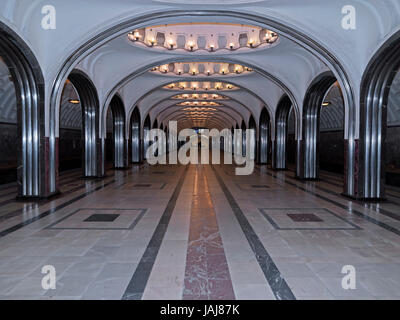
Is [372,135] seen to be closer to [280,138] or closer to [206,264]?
[206,264]

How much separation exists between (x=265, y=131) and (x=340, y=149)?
18.3ft

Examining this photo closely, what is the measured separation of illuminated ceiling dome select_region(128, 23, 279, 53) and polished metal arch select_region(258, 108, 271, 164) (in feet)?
29.4

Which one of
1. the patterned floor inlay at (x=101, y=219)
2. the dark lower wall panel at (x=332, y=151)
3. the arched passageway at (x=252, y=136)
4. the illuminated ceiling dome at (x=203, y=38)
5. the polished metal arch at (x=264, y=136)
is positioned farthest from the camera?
the arched passageway at (x=252, y=136)

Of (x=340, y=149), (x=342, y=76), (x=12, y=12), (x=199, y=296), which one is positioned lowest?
(x=199, y=296)

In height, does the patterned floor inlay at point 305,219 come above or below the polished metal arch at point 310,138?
below

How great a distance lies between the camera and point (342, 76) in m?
8.95

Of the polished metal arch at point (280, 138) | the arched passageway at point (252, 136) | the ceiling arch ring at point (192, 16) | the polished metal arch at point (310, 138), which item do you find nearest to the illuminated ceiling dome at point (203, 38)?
the polished metal arch at point (310, 138)

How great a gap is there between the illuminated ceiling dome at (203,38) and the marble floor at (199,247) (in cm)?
646

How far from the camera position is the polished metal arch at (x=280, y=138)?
17.4 m

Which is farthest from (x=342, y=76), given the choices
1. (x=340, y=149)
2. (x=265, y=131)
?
(x=265, y=131)

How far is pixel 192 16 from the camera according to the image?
8.21m

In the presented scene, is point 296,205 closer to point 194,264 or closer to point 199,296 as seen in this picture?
point 194,264

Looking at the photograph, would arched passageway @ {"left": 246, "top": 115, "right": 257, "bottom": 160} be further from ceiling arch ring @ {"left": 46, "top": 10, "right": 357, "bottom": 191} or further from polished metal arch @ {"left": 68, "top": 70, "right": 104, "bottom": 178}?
ceiling arch ring @ {"left": 46, "top": 10, "right": 357, "bottom": 191}

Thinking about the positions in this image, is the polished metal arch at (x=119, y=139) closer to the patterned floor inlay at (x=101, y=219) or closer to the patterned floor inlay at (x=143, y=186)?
the patterned floor inlay at (x=143, y=186)
